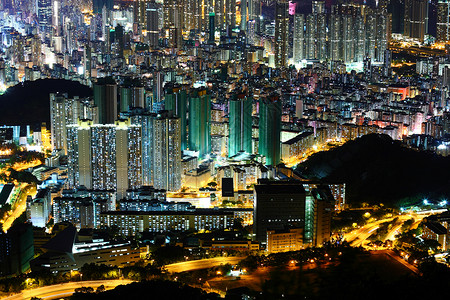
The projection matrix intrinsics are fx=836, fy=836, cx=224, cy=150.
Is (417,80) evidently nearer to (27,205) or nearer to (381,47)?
(381,47)

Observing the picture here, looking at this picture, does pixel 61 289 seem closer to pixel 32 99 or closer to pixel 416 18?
pixel 32 99

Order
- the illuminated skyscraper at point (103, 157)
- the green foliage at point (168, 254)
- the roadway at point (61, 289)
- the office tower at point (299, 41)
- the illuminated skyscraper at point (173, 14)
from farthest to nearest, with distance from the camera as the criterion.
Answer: the illuminated skyscraper at point (173, 14) < the office tower at point (299, 41) < the illuminated skyscraper at point (103, 157) < the green foliage at point (168, 254) < the roadway at point (61, 289)

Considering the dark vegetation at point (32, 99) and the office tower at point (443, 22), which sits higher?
the office tower at point (443, 22)

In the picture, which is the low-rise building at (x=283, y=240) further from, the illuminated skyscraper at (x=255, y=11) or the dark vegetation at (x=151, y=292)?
the illuminated skyscraper at (x=255, y=11)

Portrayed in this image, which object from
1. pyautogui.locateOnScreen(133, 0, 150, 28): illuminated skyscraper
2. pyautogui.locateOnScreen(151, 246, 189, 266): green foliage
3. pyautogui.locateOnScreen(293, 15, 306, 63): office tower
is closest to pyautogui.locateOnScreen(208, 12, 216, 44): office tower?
pyautogui.locateOnScreen(133, 0, 150, 28): illuminated skyscraper

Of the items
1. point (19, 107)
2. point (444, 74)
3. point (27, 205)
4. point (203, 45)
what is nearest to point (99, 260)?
point (27, 205)

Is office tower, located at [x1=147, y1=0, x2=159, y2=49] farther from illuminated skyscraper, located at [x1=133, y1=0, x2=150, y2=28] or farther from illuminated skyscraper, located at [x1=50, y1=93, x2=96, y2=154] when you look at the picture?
illuminated skyscraper, located at [x1=50, y1=93, x2=96, y2=154]

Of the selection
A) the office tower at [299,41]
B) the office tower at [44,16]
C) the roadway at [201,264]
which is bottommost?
the roadway at [201,264]

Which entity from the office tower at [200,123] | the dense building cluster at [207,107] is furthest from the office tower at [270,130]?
the office tower at [200,123]
